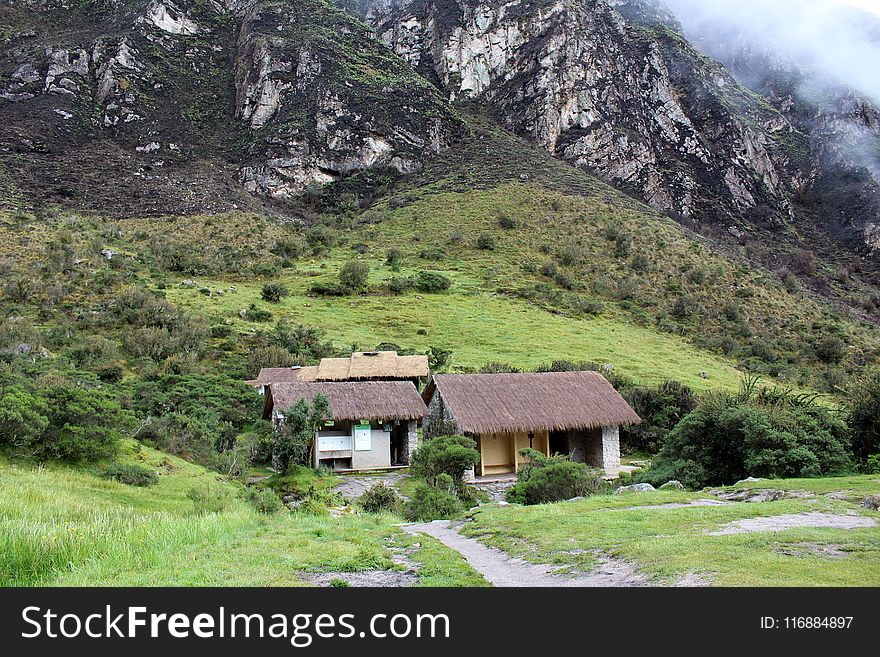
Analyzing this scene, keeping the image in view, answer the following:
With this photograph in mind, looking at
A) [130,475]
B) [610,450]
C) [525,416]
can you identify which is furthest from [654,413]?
[130,475]

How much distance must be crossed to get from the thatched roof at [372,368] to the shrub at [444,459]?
987 centimetres

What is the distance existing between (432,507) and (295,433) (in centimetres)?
809

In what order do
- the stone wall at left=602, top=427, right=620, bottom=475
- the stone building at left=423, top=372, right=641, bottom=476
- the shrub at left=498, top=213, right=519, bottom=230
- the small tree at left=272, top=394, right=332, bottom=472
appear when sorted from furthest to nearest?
the shrub at left=498, top=213, right=519, bottom=230, the stone wall at left=602, top=427, right=620, bottom=475, the stone building at left=423, top=372, right=641, bottom=476, the small tree at left=272, top=394, right=332, bottom=472

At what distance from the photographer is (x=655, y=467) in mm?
18391

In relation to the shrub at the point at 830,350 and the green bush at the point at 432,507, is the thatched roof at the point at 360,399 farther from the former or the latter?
the shrub at the point at 830,350

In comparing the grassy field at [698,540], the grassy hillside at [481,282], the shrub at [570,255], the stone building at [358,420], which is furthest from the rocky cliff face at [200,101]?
the grassy field at [698,540]

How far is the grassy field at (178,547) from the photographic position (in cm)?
569

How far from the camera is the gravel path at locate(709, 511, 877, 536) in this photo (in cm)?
763

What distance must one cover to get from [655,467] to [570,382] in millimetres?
7860

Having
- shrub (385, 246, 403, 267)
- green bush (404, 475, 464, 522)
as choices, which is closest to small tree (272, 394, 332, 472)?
green bush (404, 475, 464, 522)

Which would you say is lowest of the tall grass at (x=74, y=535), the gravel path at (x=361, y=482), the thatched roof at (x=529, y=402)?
the gravel path at (x=361, y=482)

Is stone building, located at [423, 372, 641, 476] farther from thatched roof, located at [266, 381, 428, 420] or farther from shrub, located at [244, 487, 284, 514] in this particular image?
shrub, located at [244, 487, 284, 514]

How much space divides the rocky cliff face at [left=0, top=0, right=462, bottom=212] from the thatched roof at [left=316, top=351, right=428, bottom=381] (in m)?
46.3

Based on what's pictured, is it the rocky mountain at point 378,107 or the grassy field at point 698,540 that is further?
the rocky mountain at point 378,107
